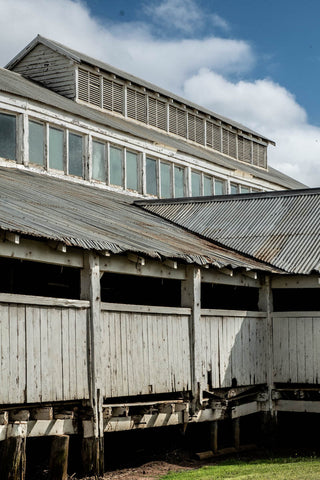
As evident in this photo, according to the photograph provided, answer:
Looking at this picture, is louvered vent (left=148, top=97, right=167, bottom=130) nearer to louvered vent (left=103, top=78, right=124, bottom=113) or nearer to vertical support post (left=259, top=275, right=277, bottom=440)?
louvered vent (left=103, top=78, right=124, bottom=113)

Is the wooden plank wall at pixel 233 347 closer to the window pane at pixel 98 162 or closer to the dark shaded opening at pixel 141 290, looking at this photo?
the dark shaded opening at pixel 141 290

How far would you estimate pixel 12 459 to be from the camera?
11688mm

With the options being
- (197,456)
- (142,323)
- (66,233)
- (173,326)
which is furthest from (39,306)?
(197,456)

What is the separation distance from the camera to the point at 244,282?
18312 mm

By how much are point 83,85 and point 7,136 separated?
6.79 meters

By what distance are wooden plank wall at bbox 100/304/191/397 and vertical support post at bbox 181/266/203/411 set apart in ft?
0.40

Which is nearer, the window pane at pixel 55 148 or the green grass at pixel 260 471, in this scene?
the green grass at pixel 260 471

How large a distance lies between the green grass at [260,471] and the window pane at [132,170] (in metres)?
13.7

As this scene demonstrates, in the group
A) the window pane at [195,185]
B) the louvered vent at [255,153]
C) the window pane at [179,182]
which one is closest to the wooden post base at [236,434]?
the window pane at [179,182]

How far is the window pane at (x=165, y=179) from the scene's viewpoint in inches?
1185

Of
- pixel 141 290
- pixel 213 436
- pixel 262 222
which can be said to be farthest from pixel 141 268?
pixel 262 222

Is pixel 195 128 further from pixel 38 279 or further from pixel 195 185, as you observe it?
pixel 38 279

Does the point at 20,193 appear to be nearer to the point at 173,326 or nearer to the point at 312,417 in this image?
the point at 173,326

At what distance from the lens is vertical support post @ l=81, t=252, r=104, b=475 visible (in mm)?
13719
